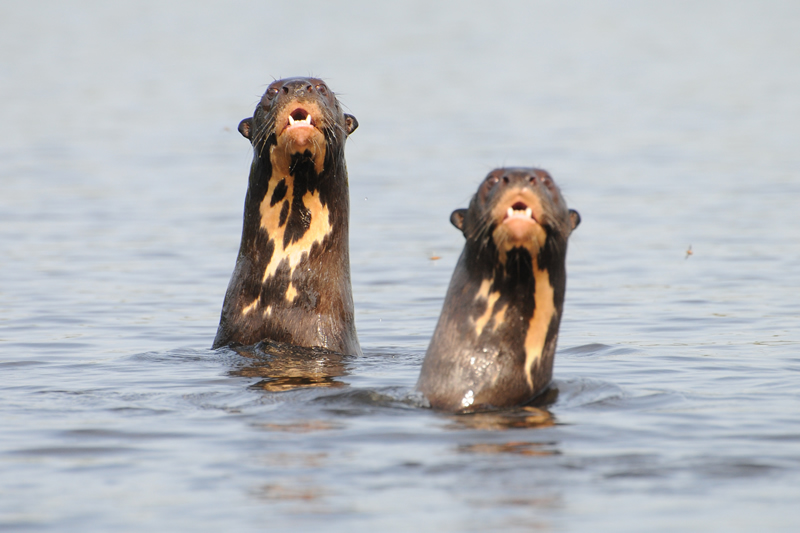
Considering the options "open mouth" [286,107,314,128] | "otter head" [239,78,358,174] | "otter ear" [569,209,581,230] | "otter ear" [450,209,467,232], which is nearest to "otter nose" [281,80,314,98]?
"otter head" [239,78,358,174]

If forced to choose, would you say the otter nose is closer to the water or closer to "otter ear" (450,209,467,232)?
the water

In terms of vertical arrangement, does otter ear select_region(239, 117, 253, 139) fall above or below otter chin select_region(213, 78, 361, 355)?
above

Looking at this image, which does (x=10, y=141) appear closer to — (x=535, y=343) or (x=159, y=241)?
(x=159, y=241)

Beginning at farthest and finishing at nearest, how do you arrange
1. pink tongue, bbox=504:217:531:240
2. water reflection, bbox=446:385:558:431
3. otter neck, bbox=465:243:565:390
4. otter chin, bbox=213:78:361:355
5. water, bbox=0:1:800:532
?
otter chin, bbox=213:78:361:355 → otter neck, bbox=465:243:565:390 → water reflection, bbox=446:385:558:431 → pink tongue, bbox=504:217:531:240 → water, bbox=0:1:800:532

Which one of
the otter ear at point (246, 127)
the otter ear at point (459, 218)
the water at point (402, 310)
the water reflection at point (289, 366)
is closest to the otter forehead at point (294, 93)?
the otter ear at point (246, 127)

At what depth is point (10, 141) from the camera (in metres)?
28.2

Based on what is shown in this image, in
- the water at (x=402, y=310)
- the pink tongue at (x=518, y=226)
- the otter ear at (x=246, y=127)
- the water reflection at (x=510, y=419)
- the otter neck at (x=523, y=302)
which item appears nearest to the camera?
the water at (x=402, y=310)

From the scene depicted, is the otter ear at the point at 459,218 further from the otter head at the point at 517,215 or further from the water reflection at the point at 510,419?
the water reflection at the point at 510,419

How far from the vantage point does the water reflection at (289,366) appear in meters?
9.56

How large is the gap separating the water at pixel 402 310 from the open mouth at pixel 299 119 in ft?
5.77

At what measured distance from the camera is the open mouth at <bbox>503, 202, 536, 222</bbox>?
7.74 meters

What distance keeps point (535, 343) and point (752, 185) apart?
14941mm

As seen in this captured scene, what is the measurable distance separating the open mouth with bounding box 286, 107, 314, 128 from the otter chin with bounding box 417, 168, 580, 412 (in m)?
2.12

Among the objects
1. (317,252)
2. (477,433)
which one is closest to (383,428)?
(477,433)
